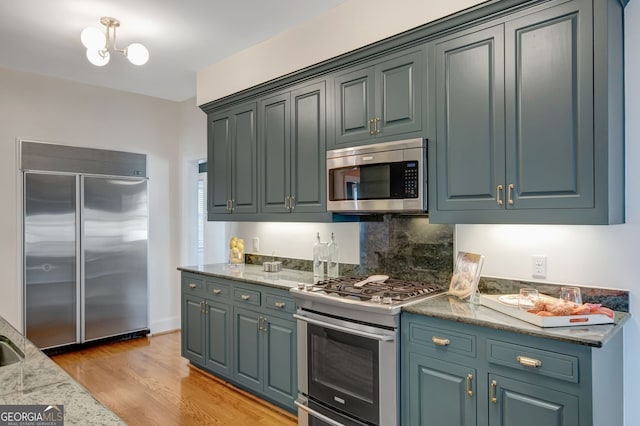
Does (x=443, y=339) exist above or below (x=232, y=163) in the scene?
below

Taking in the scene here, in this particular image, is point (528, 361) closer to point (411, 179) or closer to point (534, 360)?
point (534, 360)

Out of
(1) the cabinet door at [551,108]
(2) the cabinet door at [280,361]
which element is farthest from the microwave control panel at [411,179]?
(2) the cabinet door at [280,361]

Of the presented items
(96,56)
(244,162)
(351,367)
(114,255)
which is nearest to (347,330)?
(351,367)

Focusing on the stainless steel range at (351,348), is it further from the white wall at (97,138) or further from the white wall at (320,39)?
the white wall at (97,138)

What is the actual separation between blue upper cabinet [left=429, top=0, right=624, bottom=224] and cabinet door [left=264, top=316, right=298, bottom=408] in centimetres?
132

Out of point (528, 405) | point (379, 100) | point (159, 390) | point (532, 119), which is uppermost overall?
point (379, 100)

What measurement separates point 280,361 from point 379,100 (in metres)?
1.87

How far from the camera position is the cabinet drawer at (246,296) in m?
3.06

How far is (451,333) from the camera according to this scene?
1962mm

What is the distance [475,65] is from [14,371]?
233cm

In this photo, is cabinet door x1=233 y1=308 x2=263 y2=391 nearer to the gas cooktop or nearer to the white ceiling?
the gas cooktop

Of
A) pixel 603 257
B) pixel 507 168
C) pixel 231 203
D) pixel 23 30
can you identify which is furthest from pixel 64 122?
pixel 603 257

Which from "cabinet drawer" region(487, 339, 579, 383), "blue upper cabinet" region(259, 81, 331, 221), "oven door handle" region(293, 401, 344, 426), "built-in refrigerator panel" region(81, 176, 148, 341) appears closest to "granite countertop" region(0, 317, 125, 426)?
"cabinet drawer" region(487, 339, 579, 383)

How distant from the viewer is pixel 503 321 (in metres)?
1.82
